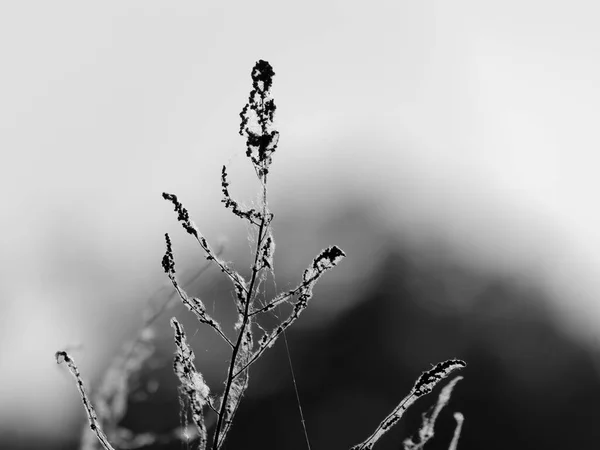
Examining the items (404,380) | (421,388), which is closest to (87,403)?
(421,388)

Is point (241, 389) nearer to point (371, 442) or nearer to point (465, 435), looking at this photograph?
point (371, 442)

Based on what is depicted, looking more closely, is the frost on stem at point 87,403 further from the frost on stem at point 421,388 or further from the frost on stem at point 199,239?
the frost on stem at point 421,388

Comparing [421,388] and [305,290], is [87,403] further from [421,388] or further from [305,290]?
[421,388]

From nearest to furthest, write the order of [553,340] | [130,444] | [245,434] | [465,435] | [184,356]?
[184,356]
[130,444]
[465,435]
[245,434]
[553,340]

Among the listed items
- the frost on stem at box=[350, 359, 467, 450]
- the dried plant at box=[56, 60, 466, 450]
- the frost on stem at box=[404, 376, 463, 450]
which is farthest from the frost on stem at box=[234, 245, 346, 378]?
the frost on stem at box=[404, 376, 463, 450]

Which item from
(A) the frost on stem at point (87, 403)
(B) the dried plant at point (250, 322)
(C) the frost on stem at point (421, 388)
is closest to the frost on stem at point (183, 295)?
(B) the dried plant at point (250, 322)

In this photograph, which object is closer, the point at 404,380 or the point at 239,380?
the point at 239,380

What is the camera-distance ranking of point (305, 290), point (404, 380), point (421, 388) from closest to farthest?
1. point (421, 388)
2. point (305, 290)
3. point (404, 380)

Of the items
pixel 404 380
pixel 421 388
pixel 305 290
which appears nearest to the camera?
pixel 421 388

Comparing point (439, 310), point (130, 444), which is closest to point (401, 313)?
point (439, 310)
